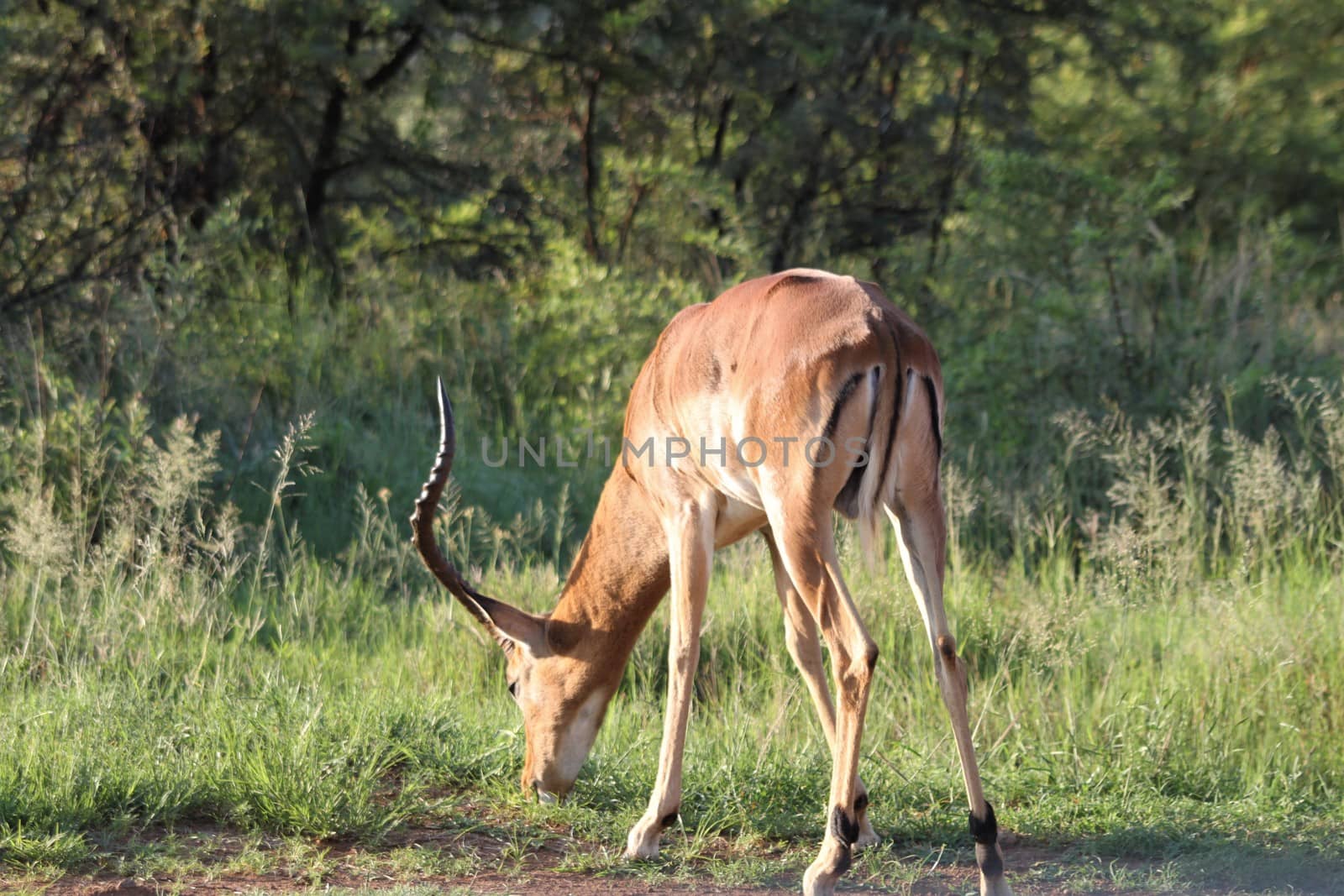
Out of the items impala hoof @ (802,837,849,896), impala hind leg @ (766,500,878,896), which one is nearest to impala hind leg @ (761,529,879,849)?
impala hind leg @ (766,500,878,896)

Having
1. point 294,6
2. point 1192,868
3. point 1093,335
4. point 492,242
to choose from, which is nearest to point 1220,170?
point 1093,335

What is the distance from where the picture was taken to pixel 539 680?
5.05m

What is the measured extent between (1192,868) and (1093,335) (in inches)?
227

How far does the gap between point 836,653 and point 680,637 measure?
0.73 m

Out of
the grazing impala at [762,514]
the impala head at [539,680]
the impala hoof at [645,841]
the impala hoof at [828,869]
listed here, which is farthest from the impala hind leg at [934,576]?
the impala head at [539,680]

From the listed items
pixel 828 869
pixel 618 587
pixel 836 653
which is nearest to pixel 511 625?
pixel 618 587

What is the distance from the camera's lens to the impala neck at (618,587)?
501cm

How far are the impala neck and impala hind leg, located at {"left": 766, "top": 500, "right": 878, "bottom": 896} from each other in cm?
87

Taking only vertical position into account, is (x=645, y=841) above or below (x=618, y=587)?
below

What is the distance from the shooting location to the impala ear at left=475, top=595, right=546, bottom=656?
5070 mm

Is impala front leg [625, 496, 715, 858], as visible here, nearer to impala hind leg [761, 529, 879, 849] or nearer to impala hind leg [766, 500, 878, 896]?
impala hind leg [761, 529, 879, 849]

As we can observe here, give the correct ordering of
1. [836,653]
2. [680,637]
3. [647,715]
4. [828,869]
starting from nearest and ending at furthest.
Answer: [828,869], [836,653], [680,637], [647,715]

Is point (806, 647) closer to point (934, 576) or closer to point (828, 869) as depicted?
point (934, 576)

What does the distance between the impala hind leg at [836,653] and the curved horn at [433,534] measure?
3.85 feet
